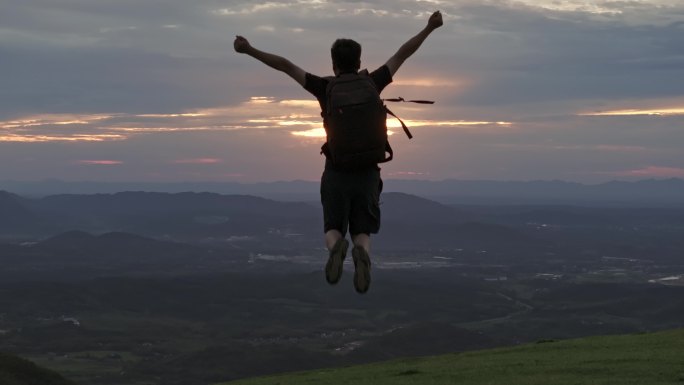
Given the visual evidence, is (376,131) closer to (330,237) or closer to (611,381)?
(330,237)

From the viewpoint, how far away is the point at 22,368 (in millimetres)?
136000

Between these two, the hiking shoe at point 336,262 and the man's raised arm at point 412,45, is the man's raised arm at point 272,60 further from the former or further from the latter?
the hiking shoe at point 336,262

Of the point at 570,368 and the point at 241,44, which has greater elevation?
the point at 241,44

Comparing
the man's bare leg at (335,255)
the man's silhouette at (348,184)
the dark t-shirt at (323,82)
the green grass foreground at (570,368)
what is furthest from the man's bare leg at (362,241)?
the green grass foreground at (570,368)

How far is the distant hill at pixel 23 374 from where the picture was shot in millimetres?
128387

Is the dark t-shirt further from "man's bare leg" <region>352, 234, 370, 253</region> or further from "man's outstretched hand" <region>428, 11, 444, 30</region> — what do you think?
"man's bare leg" <region>352, 234, 370, 253</region>

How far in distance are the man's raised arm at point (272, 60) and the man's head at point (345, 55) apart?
A: 580 mm

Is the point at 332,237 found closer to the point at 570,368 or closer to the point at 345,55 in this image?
the point at 345,55

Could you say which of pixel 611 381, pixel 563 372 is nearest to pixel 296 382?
pixel 563 372

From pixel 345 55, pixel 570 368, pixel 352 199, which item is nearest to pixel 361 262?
pixel 352 199

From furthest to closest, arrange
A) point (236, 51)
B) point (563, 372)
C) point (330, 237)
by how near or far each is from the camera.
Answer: point (563, 372), point (330, 237), point (236, 51)

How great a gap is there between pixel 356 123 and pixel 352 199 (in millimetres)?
1695

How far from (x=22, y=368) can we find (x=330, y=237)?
13162cm

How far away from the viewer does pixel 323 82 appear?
14.9 metres
